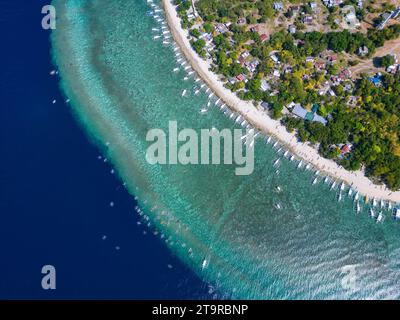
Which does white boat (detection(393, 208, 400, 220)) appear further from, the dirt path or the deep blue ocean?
the deep blue ocean

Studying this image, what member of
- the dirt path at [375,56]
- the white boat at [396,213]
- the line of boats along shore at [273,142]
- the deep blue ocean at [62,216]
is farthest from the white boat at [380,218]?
the deep blue ocean at [62,216]

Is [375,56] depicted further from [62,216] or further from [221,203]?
[62,216]

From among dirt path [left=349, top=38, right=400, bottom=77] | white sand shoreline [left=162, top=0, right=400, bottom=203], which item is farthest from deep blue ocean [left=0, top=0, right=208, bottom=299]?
dirt path [left=349, top=38, right=400, bottom=77]

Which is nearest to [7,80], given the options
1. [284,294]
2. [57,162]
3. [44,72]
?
[44,72]

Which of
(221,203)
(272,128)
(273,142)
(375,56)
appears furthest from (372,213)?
(375,56)

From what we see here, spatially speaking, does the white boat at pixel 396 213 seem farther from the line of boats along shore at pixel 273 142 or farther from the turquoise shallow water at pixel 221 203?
the turquoise shallow water at pixel 221 203

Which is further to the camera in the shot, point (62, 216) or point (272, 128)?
point (272, 128)
